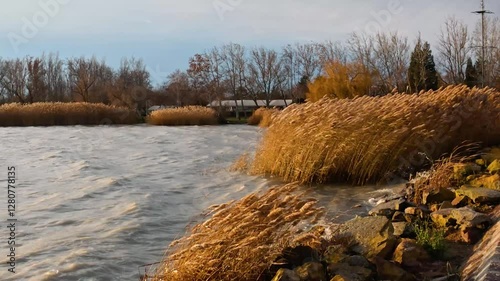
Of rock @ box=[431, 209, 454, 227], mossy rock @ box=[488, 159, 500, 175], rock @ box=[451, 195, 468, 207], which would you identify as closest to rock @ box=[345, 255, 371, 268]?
rock @ box=[431, 209, 454, 227]

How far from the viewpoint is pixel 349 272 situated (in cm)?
355

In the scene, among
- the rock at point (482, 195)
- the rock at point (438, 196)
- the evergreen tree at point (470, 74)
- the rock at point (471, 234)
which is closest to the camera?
the rock at point (471, 234)

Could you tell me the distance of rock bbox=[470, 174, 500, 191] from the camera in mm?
6072

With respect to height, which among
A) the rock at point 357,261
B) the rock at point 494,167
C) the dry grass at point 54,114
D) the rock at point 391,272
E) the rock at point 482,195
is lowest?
the rock at point 391,272

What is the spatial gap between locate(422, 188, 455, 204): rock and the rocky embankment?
0.18 m

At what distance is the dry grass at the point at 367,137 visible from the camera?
870 cm

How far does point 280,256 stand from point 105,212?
427 centimetres

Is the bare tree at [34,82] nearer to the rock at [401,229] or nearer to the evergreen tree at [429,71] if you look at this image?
the evergreen tree at [429,71]

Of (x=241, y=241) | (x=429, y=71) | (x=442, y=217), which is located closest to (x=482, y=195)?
(x=442, y=217)

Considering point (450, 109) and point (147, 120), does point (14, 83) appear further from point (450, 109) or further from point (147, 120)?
point (450, 109)

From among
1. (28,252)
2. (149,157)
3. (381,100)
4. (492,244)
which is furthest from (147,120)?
(492,244)

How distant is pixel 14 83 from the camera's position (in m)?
53.2

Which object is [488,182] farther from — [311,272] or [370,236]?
[311,272]

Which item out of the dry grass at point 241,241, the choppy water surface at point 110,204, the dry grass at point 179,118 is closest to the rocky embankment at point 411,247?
the dry grass at point 241,241
